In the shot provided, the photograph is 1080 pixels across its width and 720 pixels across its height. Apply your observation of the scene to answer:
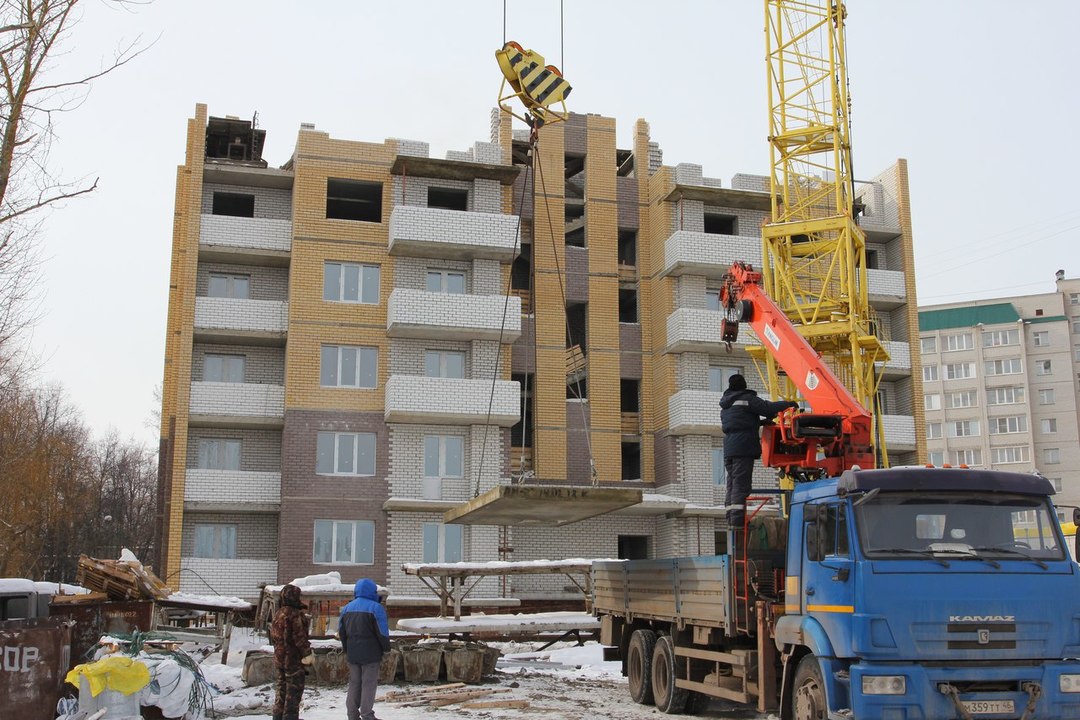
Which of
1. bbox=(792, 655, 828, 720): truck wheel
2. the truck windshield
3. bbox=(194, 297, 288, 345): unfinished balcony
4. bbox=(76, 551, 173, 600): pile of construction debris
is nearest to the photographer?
the truck windshield

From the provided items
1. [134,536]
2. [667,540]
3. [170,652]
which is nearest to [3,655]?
[170,652]

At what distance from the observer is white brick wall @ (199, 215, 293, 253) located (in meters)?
32.8

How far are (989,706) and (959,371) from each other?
310 feet

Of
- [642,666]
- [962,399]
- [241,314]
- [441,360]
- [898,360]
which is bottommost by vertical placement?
[642,666]

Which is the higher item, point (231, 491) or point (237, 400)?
point (237, 400)

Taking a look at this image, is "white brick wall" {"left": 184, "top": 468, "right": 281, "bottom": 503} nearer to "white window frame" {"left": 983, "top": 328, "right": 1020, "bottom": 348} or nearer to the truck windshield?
the truck windshield

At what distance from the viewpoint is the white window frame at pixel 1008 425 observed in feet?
308

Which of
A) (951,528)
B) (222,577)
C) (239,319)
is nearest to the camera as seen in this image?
(951,528)

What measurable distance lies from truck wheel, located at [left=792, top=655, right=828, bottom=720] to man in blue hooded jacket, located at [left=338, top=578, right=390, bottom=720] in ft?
14.4

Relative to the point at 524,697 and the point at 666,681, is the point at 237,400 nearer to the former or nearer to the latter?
the point at 524,697

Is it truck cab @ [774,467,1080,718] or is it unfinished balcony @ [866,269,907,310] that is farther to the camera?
unfinished balcony @ [866,269,907,310]

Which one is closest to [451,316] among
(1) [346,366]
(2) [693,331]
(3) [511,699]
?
(1) [346,366]

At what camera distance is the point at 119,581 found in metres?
18.0

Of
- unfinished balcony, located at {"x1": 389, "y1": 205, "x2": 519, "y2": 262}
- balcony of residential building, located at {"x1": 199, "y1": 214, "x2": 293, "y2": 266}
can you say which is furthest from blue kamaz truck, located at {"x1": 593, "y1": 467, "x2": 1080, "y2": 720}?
balcony of residential building, located at {"x1": 199, "y1": 214, "x2": 293, "y2": 266}
